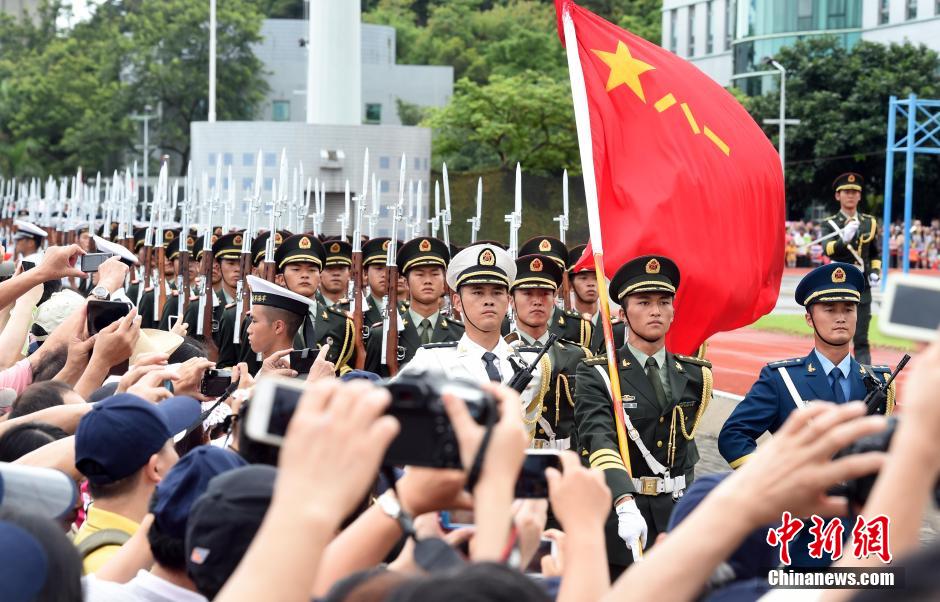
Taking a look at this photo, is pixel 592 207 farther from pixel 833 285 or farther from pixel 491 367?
pixel 833 285

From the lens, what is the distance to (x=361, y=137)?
Result: 28359mm

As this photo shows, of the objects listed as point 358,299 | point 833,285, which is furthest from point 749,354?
point 833,285

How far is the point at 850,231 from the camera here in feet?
40.8

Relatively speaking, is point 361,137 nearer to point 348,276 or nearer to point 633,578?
point 348,276

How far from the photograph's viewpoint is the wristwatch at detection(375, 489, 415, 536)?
238 centimetres

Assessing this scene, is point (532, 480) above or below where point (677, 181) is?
below

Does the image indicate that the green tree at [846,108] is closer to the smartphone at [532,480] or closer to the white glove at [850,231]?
the white glove at [850,231]

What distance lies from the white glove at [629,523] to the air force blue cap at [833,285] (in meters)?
1.52

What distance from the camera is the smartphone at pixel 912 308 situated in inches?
73.2

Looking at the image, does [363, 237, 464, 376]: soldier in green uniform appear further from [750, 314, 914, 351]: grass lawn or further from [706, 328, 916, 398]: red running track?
[750, 314, 914, 351]: grass lawn

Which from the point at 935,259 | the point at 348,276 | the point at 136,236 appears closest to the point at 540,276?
the point at 348,276

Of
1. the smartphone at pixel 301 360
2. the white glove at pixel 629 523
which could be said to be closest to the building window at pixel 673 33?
the smartphone at pixel 301 360

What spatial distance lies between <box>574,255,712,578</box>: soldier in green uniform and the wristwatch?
9.47 ft

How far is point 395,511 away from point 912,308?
1.00 metres
